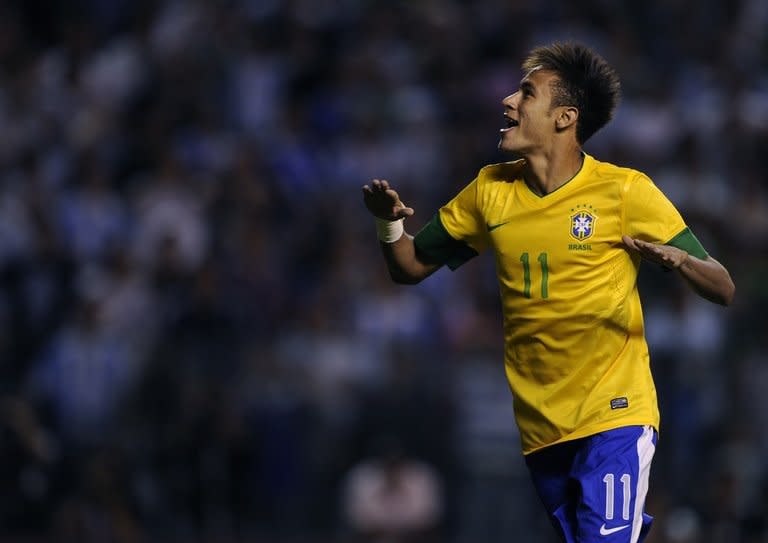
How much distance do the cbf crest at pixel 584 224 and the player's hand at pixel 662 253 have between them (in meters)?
0.28

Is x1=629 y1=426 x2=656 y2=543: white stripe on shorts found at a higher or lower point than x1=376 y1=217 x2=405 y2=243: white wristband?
lower

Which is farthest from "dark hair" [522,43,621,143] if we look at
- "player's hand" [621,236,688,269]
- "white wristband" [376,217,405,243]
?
"white wristband" [376,217,405,243]

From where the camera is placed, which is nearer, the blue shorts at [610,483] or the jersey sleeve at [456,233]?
the blue shorts at [610,483]

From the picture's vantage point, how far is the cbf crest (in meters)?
6.09

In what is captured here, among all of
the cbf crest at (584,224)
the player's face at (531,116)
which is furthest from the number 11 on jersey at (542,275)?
the player's face at (531,116)

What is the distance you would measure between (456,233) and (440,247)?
115 millimetres

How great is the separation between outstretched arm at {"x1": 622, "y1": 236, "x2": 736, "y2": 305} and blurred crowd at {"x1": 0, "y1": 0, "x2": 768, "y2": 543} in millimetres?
4347

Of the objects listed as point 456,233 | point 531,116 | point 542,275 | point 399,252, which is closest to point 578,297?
point 542,275

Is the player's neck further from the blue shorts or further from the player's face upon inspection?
the blue shorts

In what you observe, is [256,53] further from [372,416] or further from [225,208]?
[372,416]

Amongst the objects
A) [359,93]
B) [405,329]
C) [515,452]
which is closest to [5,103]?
[359,93]

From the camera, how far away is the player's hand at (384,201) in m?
6.23

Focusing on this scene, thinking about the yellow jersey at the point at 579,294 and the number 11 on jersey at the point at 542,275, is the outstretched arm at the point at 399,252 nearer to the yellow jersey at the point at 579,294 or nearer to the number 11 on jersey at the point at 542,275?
the yellow jersey at the point at 579,294

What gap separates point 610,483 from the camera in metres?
6.07
